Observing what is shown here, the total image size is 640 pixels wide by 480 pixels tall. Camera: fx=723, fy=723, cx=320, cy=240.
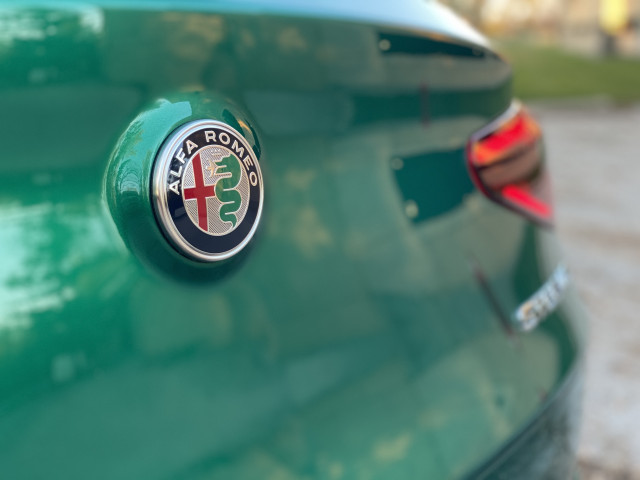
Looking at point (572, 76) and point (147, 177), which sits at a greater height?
point (147, 177)

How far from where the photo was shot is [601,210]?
5.56 meters

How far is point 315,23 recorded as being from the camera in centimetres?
93

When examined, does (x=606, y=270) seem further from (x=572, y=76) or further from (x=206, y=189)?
(x=572, y=76)

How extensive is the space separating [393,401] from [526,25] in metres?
32.1

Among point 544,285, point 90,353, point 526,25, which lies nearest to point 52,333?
point 90,353

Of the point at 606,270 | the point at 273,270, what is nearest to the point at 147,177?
the point at 273,270

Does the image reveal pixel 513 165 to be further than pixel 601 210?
No

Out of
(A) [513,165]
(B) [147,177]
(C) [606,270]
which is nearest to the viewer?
(B) [147,177]

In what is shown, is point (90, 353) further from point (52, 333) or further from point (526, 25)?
point (526, 25)

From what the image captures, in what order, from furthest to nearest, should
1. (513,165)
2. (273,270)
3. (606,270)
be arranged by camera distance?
(606,270)
(513,165)
(273,270)

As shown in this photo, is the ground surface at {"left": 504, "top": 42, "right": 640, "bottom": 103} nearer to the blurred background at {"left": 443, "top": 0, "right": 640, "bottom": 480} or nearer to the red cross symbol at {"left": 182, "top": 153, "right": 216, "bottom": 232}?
the blurred background at {"left": 443, "top": 0, "right": 640, "bottom": 480}

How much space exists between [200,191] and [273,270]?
7.3 inches

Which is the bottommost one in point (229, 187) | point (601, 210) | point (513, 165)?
point (601, 210)

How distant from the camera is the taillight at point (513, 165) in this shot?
1204 millimetres
